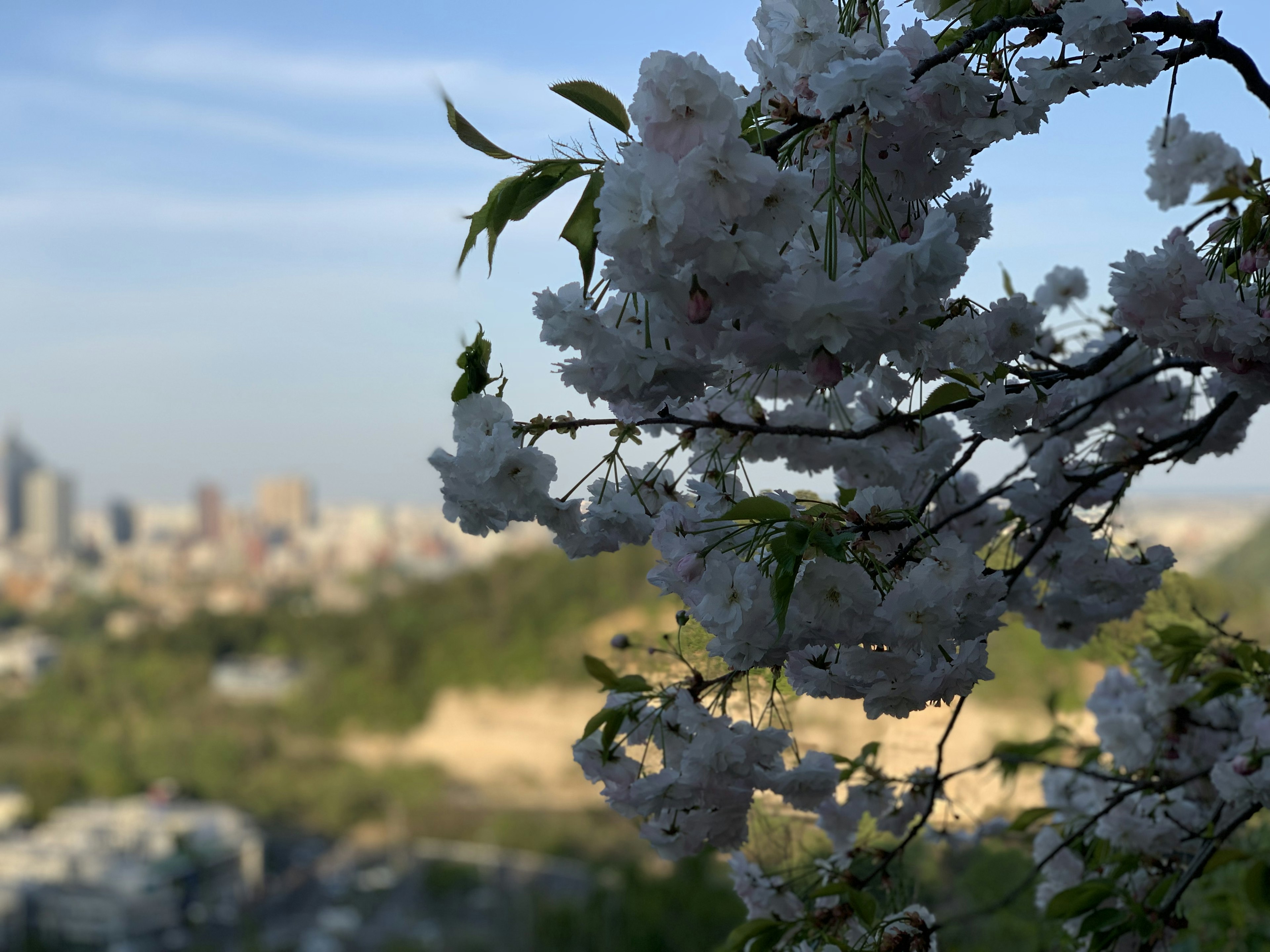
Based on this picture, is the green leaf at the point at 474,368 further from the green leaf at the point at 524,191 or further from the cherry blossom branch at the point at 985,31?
the cherry blossom branch at the point at 985,31

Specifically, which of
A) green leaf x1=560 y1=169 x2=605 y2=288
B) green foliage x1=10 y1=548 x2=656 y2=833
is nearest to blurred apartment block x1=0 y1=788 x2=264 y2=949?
green foliage x1=10 y1=548 x2=656 y2=833

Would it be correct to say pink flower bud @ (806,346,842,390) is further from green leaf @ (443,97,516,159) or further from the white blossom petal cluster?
the white blossom petal cluster

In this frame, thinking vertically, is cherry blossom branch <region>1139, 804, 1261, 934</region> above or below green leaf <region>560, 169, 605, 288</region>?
below

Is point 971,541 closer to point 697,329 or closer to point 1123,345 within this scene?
point 1123,345

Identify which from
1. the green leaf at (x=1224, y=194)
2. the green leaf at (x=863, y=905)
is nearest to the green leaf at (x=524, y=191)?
the green leaf at (x=863, y=905)

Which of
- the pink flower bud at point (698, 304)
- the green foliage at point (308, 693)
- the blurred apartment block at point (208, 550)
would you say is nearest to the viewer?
the pink flower bud at point (698, 304)

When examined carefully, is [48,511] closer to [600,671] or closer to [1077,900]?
[600,671]
